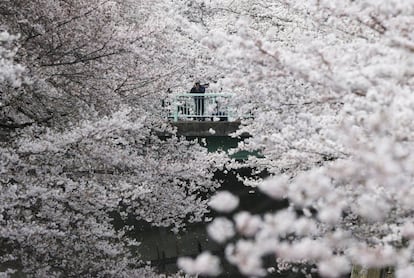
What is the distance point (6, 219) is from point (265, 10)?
24.1ft

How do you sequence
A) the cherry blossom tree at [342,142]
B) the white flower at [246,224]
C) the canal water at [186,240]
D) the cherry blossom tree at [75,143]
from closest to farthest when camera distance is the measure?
1. the white flower at [246,224]
2. the cherry blossom tree at [342,142]
3. the cherry blossom tree at [75,143]
4. the canal water at [186,240]

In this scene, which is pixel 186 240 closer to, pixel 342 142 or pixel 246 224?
pixel 342 142

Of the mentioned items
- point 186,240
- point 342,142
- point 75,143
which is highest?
point 75,143

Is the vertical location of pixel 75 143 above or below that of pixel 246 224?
above

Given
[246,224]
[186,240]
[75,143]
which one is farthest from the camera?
[186,240]

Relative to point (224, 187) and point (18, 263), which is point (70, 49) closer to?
point (18, 263)

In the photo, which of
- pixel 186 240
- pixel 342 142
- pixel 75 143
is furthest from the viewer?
pixel 186 240

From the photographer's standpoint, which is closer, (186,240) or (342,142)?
(342,142)

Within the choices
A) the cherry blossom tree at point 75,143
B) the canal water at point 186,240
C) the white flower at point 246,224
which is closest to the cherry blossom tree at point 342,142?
the white flower at point 246,224

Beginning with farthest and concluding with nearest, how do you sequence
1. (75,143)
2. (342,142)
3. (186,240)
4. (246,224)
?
(186,240)
(75,143)
(342,142)
(246,224)

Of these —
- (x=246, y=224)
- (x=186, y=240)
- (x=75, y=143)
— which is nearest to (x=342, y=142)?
(x=246, y=224)

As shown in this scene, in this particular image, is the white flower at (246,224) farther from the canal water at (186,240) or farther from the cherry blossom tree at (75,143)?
the canal water at (186,240)

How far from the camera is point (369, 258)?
2.81 meters

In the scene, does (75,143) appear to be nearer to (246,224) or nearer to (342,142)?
(342,142)
